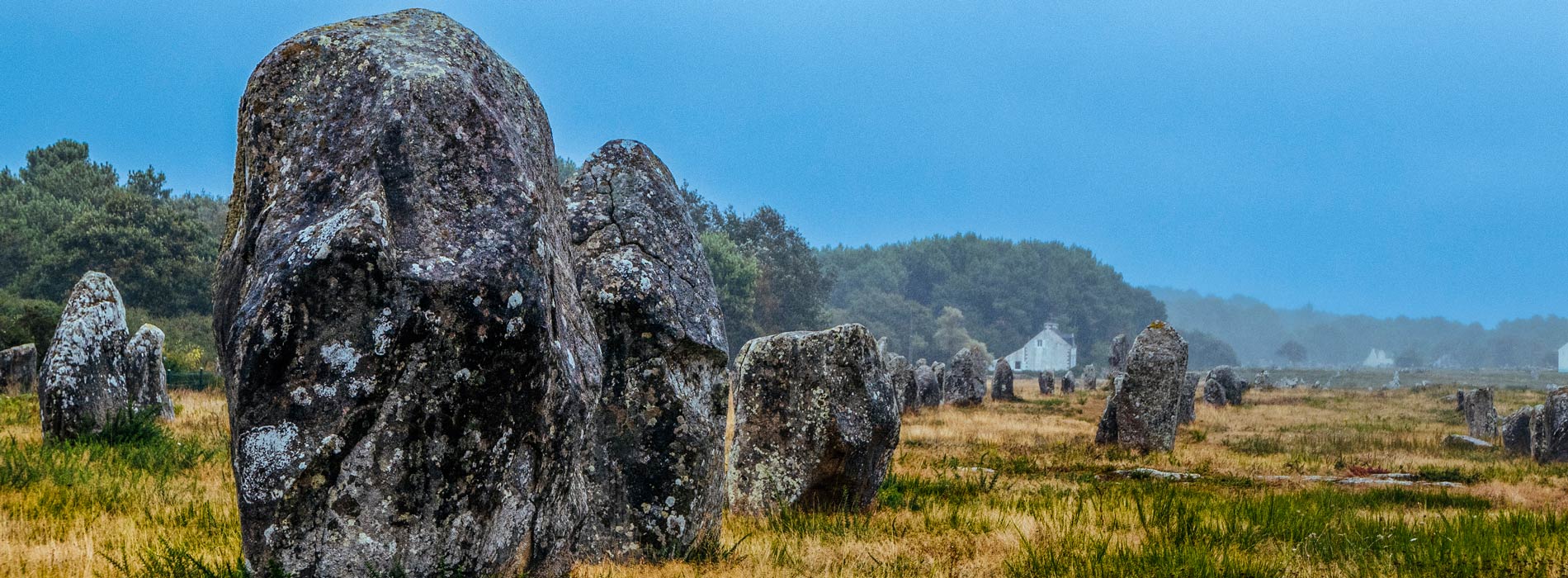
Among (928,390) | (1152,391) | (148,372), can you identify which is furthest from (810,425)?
(928,390)

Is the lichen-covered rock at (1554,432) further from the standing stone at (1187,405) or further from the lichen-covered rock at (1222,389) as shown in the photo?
the lichen-covered rock at (1222,389)

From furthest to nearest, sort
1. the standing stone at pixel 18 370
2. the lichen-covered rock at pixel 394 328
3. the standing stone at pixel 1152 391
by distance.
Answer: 1. the standing stone at pixel 18 370
2. the standing stone at pixel 1152 391
3. the lichen-covered rock at pixel 394 328

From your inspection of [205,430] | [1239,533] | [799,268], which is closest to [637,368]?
[1239,533]

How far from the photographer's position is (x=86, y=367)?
11.5 metres

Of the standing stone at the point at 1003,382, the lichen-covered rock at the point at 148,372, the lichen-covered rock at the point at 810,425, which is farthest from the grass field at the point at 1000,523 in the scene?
the standing stone at the point at 1003,382

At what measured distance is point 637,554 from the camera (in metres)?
6.24

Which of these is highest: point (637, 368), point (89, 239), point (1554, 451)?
point (89, 239)

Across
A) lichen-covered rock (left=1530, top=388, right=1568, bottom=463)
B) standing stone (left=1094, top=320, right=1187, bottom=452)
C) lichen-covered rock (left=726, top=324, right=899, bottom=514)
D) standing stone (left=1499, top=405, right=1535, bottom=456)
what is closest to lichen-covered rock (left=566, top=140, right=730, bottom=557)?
lichen-covered rock (left=726, top=324, right=899, bottom=514)

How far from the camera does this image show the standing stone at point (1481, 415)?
22672mm

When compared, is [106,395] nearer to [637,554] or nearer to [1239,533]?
[637,554]

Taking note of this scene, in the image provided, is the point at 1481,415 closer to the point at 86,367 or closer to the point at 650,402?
the point at 650,402

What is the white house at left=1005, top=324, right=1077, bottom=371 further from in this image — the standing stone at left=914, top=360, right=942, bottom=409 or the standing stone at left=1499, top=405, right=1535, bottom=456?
the standing stone at left=1499, top=405, right=1535, bottom=456

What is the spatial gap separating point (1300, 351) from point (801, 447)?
20747 cm

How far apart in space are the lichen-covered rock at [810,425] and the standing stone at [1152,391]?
9.54m
